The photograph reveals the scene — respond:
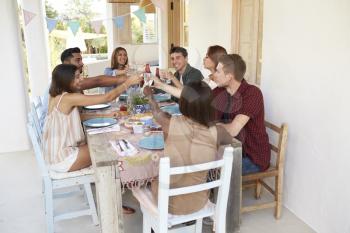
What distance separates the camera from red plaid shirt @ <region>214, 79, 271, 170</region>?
7.07ft

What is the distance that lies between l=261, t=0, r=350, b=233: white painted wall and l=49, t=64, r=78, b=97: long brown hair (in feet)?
4.75

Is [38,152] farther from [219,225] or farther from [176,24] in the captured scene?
[176,24]

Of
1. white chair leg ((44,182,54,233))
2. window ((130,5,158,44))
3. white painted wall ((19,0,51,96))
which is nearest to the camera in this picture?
white chair leg ((44,182,54,233))

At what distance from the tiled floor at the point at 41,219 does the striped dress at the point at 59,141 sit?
1.64 ft

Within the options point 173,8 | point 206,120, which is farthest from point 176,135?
point 173,8

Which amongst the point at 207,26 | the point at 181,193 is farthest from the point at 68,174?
the point at 207,26

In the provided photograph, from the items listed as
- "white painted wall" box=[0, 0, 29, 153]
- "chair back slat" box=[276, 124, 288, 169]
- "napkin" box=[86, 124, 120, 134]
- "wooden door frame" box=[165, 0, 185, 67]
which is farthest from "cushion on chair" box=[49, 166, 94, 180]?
"wooden door frame" box=[165, 0, 185, 67]

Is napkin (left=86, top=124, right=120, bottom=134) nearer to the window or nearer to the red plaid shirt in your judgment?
the red plaid shirt

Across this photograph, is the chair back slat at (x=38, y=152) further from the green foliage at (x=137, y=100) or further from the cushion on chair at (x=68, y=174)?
the green foliage at (x=137, y=100)

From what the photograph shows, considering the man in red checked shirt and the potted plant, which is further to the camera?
the potted plant

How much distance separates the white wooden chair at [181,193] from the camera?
4.56ft

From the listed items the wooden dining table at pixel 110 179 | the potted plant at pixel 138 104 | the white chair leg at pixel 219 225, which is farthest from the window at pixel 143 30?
the white chair leg at pixel 219 225

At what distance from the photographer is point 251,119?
2.21 meters

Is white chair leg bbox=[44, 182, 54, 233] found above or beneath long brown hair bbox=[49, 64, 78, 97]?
beneath
